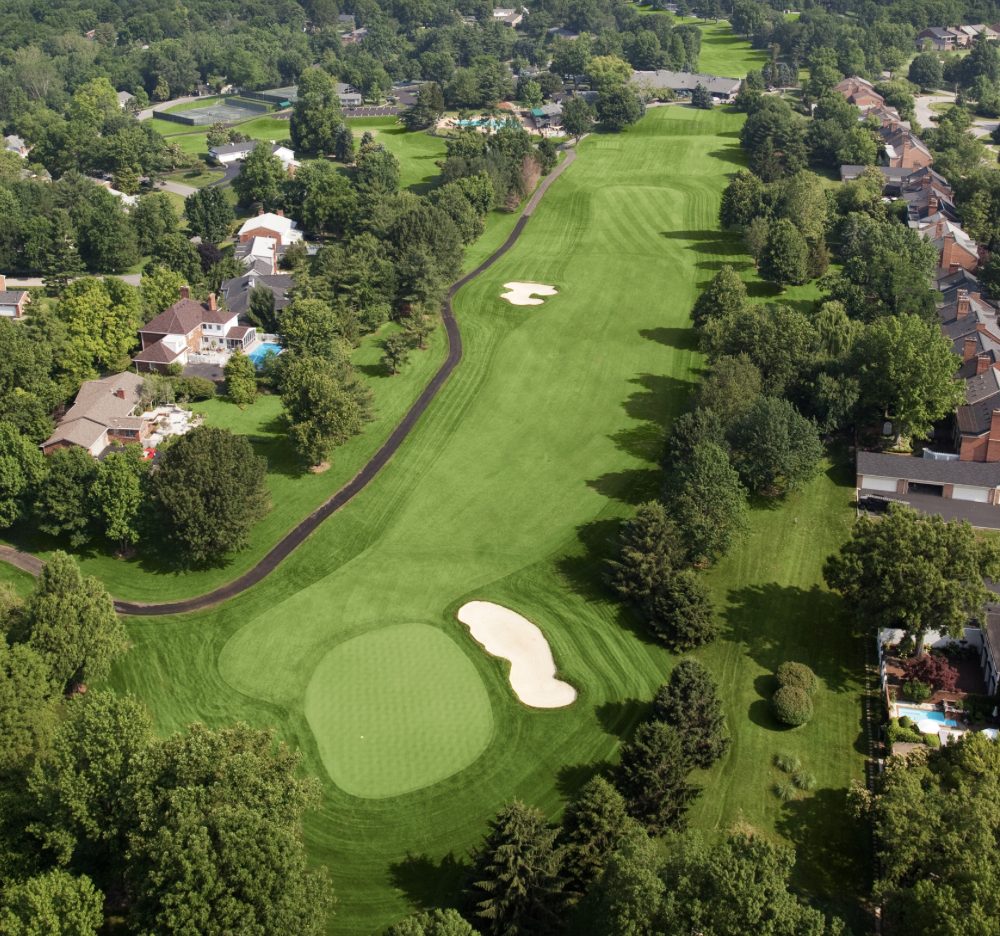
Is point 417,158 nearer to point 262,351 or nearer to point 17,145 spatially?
point 17,145

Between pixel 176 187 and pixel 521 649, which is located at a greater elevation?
pixel 521 649

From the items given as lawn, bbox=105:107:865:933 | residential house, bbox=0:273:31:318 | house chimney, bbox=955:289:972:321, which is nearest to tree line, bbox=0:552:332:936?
lawn, bbox=105:107:865:933

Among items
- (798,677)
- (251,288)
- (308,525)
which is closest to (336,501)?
(308,525)

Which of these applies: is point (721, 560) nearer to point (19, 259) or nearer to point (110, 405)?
point (110, 405)

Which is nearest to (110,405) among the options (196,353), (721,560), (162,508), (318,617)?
(196,353)

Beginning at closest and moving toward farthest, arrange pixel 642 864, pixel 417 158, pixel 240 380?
1. pixel 642 864
2. pixel 240 380
3. pixel 417 158

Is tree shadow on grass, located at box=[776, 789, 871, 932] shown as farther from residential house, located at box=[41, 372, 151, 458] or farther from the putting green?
residential house, located at box=[41, 372, 151, 458]

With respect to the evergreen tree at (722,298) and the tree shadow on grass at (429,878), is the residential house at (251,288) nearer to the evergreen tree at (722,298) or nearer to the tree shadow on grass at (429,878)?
the evergreen tree at (722,298)
